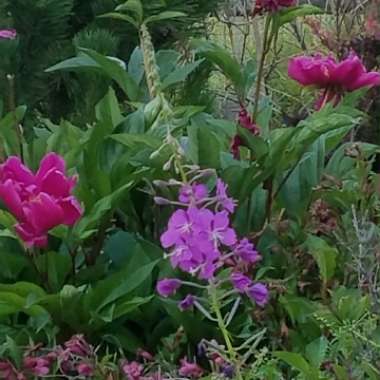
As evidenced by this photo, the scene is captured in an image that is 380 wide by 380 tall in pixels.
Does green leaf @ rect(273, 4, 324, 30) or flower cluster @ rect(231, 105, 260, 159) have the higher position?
green leaf @ rect(273, 4, 324, 30)

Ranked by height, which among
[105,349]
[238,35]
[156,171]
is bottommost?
[238,35]

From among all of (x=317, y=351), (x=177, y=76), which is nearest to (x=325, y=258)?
(x=317, y=351)

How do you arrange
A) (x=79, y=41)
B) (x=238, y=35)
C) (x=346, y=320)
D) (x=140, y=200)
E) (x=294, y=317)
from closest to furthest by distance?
(x=346, y=320)
(x=294, y=317)
(x=140, y=200)
(x=79, y=41)
(x=238, y=35)

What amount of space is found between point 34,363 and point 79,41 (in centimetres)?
171

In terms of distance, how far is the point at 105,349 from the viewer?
230 centimetres

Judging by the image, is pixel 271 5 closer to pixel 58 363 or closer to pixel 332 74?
pixel 332 74

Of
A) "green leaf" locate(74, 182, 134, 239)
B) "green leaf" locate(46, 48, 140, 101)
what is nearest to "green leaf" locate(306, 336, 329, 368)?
"green leaf" locate(74, 182, 134, 239)

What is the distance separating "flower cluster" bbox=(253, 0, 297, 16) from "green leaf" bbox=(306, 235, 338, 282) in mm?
535

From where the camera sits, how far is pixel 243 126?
2.47 meters

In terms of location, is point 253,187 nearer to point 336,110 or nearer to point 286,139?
point 286,139

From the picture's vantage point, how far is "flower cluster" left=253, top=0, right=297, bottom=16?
96.7 inches

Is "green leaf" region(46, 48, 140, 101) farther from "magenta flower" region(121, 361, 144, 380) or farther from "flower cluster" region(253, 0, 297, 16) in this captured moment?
"magenta flower" region(121, 361, 144, 380)

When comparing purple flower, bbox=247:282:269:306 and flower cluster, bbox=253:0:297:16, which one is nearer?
purple flower, bbox=247:282:269:306

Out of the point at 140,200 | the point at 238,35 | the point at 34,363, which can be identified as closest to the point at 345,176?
the point at 140,200
